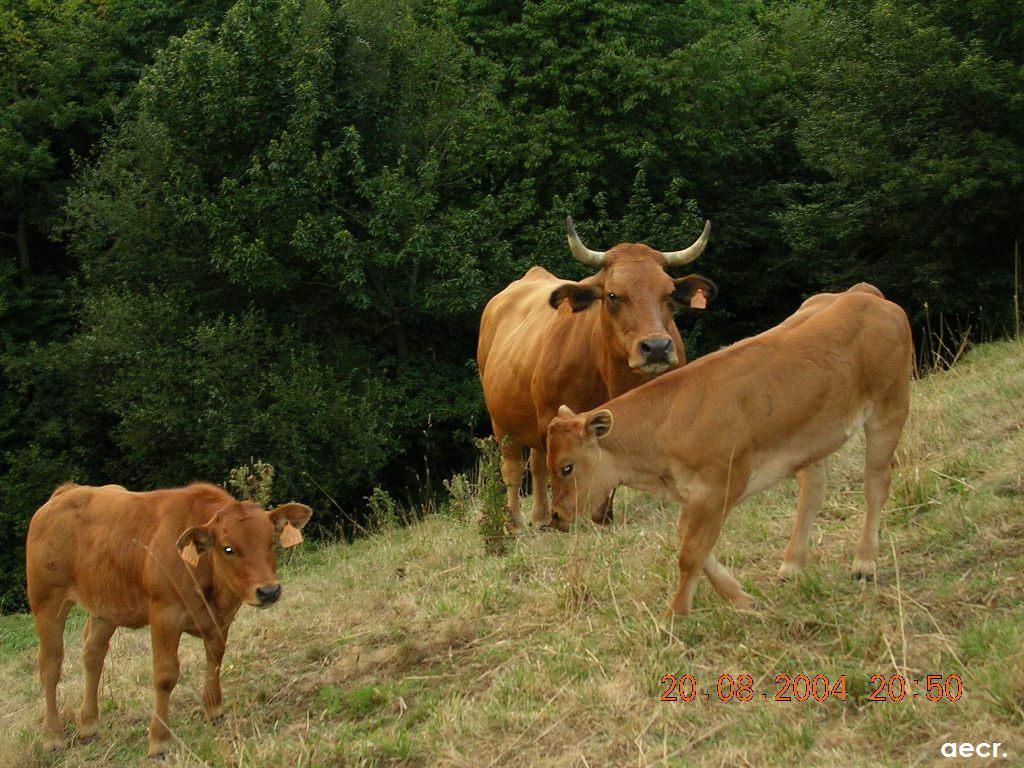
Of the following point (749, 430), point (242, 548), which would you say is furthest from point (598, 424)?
point (242, 548)

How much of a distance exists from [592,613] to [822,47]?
1039 inches

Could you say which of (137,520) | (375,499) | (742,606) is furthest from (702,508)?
(375,499)

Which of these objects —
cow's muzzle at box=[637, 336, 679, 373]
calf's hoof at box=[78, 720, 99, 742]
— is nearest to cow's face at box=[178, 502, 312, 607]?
calf's hoof at box=[78, 720, 99, 742]

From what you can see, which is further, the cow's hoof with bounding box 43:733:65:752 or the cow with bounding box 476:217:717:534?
the cow with bounding box 476:217:717:534

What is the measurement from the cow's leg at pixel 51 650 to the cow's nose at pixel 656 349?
14.1ft

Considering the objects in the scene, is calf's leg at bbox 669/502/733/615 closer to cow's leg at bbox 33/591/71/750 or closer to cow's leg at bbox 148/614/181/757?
cow's leg at bbox 148/614/181/757

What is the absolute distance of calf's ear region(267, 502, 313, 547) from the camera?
7.40 metres

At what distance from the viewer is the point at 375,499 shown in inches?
490

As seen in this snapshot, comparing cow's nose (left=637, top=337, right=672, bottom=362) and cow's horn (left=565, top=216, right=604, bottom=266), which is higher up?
cow's horn (left=565, top=216, right=604, bottom=266)

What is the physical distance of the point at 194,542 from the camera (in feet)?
23.6

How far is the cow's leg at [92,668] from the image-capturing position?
786 centimetres

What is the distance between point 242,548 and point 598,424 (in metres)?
2.23

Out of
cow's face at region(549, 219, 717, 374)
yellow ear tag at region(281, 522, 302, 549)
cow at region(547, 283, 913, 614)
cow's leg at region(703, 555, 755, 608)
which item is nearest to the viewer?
cow at region(547, 283, 913, 614)

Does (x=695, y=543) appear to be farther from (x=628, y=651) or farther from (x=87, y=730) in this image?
(x=87, y=730)
